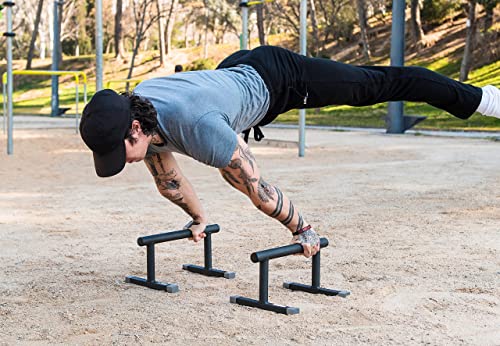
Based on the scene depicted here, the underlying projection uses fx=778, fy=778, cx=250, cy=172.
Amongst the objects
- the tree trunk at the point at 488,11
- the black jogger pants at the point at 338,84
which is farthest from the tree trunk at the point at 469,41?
the black jogger pants at the point at 338,84

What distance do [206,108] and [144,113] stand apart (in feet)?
0.82

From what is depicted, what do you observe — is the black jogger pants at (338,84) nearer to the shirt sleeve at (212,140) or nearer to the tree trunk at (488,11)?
the shirt sleeve at (212,140)

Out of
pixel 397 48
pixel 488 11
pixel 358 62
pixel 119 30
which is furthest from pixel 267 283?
pixel 119 30

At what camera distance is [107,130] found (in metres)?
2.97

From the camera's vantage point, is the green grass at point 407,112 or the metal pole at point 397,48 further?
the green grass at point 407,112

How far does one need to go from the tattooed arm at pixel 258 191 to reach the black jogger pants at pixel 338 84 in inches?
16.3

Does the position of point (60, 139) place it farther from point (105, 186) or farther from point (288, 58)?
point (288, 58)

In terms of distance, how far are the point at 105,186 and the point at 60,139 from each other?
6613 millimetres

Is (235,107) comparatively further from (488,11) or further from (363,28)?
(363,28)

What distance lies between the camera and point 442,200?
7.04 meters

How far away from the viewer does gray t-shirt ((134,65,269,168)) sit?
3.08m

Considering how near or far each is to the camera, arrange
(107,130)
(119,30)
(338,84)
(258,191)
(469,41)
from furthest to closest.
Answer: (119,30) → (469,41) → (338,84) → (258,191) → (107,130)

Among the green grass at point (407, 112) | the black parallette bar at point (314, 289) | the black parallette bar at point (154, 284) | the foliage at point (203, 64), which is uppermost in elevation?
the foliage at point (203, 64)

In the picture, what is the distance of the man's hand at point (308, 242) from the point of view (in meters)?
3.61
